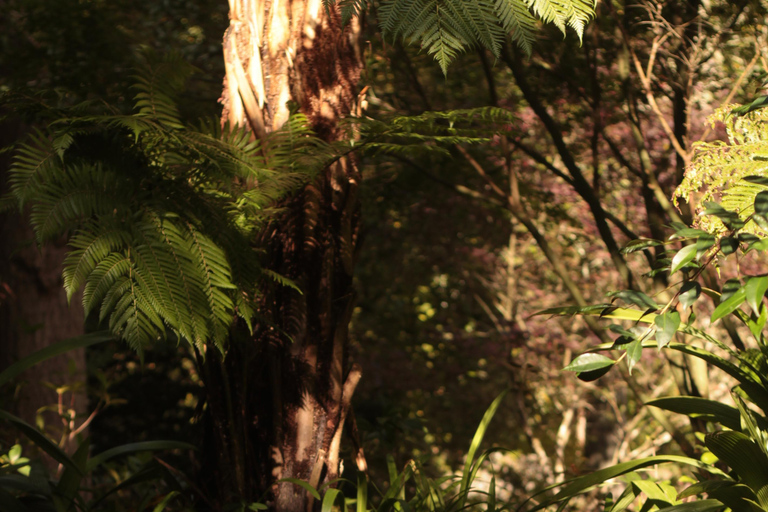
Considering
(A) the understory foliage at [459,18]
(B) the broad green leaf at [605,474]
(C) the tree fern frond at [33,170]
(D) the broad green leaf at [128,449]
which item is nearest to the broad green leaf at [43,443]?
(D) the broad green leaf at [128,449]

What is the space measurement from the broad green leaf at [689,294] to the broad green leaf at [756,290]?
0.09m

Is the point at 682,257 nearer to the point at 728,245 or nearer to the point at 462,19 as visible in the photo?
the point at 728,245

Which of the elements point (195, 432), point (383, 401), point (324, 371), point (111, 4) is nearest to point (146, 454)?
point (383, 401)

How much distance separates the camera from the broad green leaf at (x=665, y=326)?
1.11 metres

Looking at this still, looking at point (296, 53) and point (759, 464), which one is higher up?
point (296, 53)

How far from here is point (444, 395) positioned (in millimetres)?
6551

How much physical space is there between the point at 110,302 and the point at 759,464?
1513 mm

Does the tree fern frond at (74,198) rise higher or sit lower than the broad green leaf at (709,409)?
higher

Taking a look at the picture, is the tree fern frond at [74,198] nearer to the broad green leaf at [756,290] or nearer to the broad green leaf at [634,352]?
the broad green leaf at [634,352]

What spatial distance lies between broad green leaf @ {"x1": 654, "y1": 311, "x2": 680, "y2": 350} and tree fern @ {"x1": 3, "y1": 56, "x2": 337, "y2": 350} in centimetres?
89

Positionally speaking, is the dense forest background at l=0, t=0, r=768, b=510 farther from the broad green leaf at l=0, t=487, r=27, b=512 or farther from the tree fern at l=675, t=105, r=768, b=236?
the tree fern at l=675, t=105, r=768, b=236

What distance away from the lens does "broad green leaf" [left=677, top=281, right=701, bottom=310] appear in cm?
112

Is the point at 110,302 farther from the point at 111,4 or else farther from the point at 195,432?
the point at 111,4

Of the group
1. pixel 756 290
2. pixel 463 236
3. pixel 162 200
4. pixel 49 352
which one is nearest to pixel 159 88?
pixel 162 200
